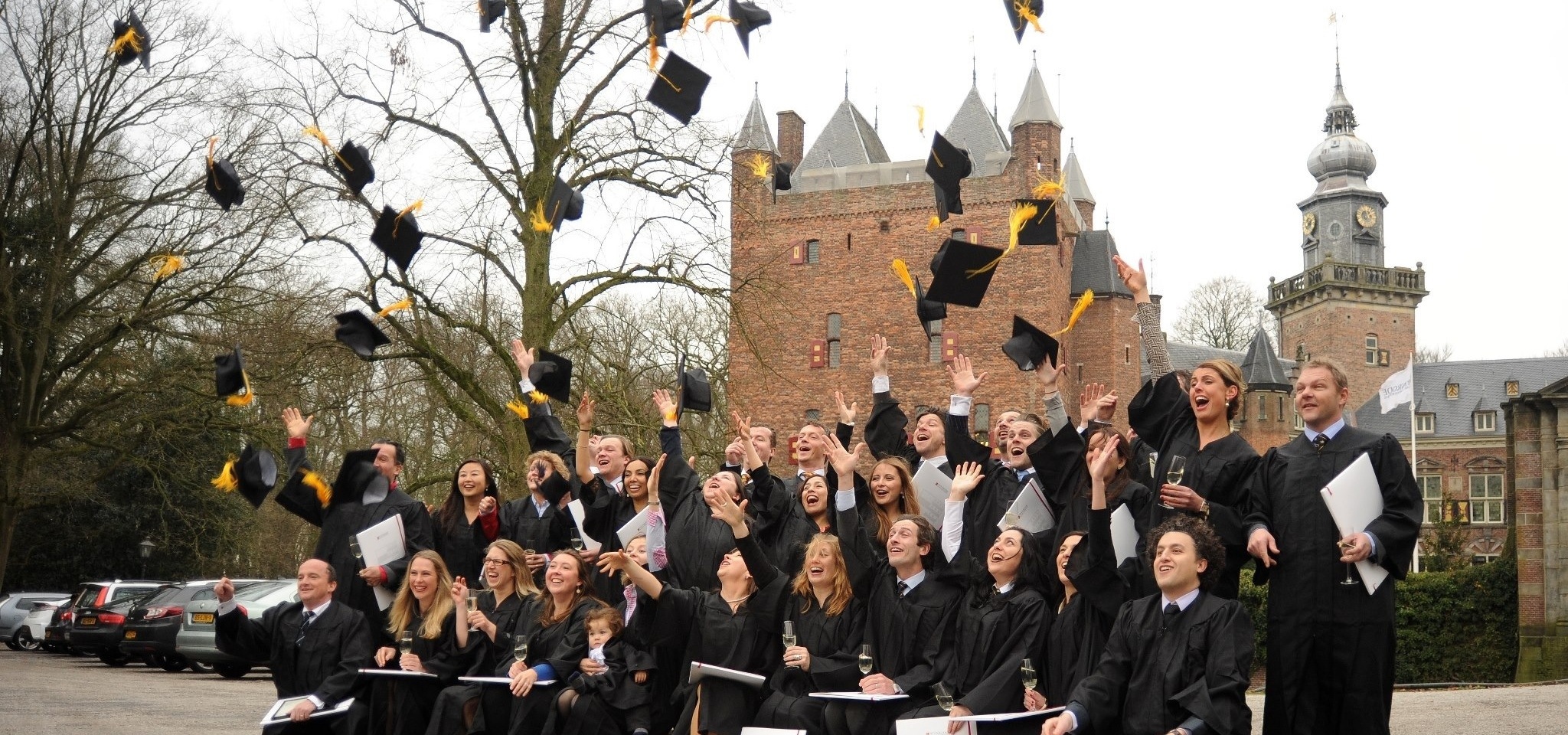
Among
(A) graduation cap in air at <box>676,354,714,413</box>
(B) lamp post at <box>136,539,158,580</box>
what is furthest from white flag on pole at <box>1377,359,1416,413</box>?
(B) lamp post at <box>136,539,158,580</box>

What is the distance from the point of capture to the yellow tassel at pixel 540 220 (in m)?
17.4

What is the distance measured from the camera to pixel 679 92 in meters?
12.8

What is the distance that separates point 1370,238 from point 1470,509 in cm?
2157

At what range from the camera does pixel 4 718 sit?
1307 centimetres

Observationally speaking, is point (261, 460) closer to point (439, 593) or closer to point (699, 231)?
point (439, 593)

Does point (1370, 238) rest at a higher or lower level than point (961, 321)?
higher

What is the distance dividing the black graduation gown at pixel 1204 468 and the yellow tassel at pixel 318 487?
5.92 meters

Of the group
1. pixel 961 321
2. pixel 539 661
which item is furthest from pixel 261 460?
pixel 961 321

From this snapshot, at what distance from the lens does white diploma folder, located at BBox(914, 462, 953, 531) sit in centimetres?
820

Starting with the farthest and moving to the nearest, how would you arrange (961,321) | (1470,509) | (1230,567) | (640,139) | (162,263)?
(1470,509) < (961,321) < (162,263) < (640,139) < (1230,567)

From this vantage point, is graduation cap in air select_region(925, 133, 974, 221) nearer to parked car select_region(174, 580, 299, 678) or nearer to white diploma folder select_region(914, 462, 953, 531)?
white diploma folder select_region(914, 462, 953, 531)

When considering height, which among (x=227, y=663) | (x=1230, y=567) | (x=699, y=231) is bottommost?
(x=227, y=663)

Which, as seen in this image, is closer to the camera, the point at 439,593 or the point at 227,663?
the point at 439,593

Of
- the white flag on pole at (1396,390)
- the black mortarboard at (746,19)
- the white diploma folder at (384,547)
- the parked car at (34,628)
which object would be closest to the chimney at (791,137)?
the white flag on pole at (1396,390)
